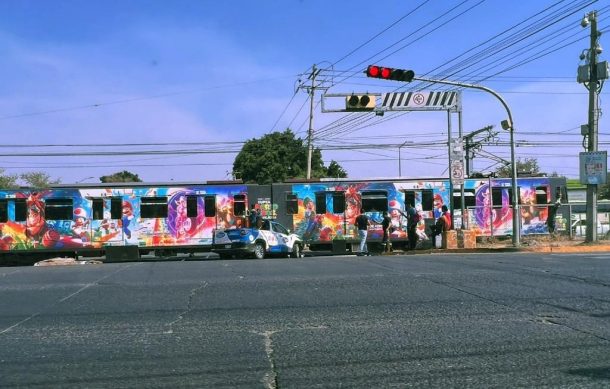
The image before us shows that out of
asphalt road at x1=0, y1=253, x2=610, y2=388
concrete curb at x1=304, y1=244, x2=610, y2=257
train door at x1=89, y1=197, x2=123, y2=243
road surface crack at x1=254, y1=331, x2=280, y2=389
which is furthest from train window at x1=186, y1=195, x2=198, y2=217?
road surface crack at x1=254, y1=331, x2=280, y2=389

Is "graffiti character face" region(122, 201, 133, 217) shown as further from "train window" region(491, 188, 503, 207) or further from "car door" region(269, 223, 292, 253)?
"train window" region(491, 188, 503, 207)

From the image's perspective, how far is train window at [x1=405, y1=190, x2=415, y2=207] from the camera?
24.3 meters

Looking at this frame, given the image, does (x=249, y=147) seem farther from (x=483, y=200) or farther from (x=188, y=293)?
(x=188, y=293)

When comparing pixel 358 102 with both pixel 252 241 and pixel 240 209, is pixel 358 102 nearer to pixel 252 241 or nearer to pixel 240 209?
pixel 252 241

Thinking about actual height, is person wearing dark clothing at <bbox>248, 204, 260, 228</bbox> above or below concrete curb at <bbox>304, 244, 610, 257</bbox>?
above

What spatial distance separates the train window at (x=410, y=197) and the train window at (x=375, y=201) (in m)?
0.90

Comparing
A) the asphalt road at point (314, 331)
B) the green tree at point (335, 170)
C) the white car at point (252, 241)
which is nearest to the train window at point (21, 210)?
the white car at point (252, 241)

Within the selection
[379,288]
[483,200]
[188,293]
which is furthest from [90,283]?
[483,200]

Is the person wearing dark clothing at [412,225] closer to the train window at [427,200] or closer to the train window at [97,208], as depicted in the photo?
the train window at [427,200]

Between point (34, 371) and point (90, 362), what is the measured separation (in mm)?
535

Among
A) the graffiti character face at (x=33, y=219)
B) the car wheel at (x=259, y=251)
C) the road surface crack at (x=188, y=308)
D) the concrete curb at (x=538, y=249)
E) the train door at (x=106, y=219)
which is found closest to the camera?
the road surface crack at (x=188, y=308)

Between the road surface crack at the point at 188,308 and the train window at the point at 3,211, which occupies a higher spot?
the train window at the point at 3,211

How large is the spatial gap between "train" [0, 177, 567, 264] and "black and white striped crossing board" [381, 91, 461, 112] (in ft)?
10.8

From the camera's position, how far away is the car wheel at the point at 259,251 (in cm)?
2044
